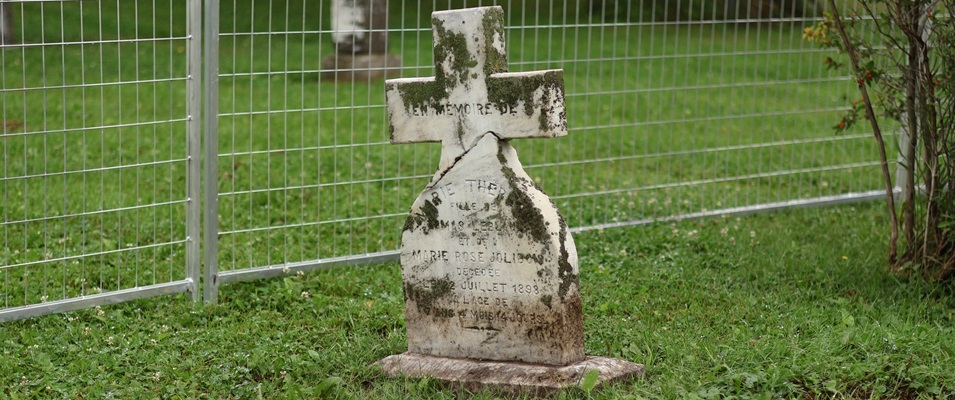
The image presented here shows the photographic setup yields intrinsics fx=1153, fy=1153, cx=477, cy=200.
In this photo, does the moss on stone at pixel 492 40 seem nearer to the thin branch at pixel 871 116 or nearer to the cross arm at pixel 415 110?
the cross arm at pixel 415 110

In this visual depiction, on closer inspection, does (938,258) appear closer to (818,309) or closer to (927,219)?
(927,219)

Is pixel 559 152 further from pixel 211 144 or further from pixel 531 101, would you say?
pixel 531 101

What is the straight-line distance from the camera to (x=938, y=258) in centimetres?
591

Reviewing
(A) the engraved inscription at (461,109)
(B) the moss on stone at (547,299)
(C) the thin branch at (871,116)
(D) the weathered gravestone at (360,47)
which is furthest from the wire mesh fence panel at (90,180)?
(C) the thin branch at (871,116)

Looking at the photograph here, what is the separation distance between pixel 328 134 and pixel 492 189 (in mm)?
5179

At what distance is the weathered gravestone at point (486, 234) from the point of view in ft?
14.6

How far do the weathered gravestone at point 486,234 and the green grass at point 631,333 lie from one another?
0.22 m

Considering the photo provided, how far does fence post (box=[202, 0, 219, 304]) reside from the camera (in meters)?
5.43

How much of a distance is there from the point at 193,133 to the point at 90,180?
2.68m

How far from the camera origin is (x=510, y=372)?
4.52 metres

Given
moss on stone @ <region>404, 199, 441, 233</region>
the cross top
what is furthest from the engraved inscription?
moss on stone @ <region>404, 199, 441, 233</region>

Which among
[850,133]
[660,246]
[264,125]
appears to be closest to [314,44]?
[264,125]

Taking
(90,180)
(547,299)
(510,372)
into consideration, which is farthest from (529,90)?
(90,180)

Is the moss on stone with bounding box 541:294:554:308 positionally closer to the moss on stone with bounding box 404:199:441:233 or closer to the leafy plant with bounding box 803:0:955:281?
the moss on stone with bounding box 404:199:441:233
